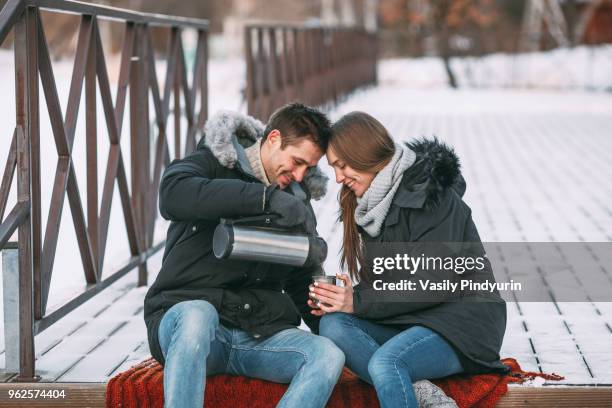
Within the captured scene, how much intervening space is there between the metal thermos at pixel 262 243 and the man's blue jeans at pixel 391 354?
0.26 m

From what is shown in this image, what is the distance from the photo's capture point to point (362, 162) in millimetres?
3605

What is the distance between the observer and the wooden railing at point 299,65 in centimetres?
945

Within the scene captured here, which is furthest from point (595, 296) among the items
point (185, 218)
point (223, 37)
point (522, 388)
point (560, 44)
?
point (223, 37)

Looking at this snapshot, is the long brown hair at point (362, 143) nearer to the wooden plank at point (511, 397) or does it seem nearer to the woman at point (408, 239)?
the woman at point (408, 239)

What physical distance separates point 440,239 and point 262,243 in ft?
1.80

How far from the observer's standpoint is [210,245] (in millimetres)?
3676

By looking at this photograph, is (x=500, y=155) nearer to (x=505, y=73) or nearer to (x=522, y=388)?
(x=522, y=388)

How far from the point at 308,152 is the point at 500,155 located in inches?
314

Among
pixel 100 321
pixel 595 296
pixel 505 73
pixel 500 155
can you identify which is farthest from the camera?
pixel 505 73

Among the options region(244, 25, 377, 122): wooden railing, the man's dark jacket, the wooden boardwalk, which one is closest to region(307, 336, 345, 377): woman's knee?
the man's dark jacket

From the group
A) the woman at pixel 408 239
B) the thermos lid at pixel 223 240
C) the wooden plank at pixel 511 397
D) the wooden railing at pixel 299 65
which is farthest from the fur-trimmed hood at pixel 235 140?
the wooden railing at pixel 299 65

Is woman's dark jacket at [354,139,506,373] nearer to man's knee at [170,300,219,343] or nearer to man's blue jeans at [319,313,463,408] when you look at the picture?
man's blue jeans at [319,313,463,408]

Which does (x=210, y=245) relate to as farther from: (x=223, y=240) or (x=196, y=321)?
(x=196, y=321)

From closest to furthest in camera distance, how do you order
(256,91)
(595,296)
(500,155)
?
(595,296)
(256,91)
(500,155)
